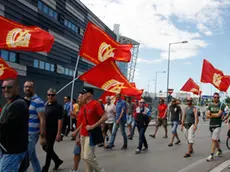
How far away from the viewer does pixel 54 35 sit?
26.6 metres

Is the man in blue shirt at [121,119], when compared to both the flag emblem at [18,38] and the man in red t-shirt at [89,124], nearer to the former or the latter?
the flag emblem at [18,38]

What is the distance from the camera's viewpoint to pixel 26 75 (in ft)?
73.7

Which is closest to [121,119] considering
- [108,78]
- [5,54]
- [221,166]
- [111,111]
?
[111,111]

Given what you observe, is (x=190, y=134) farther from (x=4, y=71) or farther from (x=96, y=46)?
(x=4, y=71)

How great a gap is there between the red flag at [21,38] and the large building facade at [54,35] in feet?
42.0

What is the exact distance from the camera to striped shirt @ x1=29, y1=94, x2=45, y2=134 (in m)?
4.70

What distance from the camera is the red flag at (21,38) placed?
7266 millimetres

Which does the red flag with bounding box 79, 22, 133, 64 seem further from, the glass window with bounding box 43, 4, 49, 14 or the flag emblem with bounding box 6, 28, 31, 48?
the glass window with bounding box 43, 4, 49, 14

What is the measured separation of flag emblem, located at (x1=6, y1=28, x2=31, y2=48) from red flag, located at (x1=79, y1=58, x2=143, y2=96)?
173 centimetres

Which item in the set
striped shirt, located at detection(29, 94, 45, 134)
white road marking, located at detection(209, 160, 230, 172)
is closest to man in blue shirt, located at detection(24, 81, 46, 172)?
striped shirt, located at detection(29, 94, 45, 134)

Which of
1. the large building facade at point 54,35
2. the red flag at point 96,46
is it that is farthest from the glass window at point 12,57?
the red flag at point 96,46

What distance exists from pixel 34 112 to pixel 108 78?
4.29m

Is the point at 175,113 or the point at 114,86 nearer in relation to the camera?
the point at 114,86

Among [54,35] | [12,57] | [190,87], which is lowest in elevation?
[190,87]
